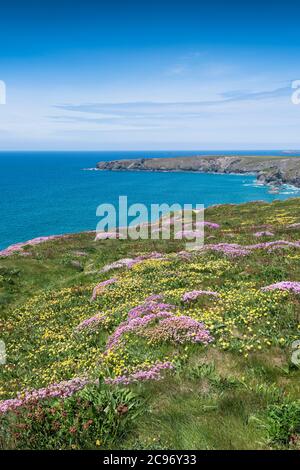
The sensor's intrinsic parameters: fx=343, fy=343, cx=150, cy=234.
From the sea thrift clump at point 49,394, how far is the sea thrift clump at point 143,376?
77 cm

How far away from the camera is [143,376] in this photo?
8.78 meters

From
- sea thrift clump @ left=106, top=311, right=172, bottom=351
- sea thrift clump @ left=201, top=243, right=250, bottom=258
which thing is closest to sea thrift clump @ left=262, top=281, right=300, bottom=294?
sea thrift clump @ left=106, top=311, right=172, bottom=351

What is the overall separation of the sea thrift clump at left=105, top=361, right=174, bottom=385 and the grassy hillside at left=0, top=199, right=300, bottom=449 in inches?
1.3

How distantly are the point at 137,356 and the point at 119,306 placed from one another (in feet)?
17.1

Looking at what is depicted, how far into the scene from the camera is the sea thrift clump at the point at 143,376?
8656 mm

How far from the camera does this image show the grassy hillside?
21.7 feet

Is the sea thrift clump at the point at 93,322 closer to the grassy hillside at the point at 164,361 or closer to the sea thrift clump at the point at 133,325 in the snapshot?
the grassy hillside at the point at 164,361

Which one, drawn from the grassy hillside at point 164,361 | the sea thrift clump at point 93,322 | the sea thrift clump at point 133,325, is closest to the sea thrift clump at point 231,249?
the grassy hillside at point 164,361

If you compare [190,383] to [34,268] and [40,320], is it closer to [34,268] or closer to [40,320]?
[40,320]

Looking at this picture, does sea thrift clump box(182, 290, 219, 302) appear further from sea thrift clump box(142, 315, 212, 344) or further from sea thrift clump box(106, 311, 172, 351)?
sea thrift clump box(142, 315, 212, 344)

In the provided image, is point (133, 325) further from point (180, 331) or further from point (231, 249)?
point (231, 249)

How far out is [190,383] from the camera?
325 inches

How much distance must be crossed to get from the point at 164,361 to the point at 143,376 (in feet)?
2.88
